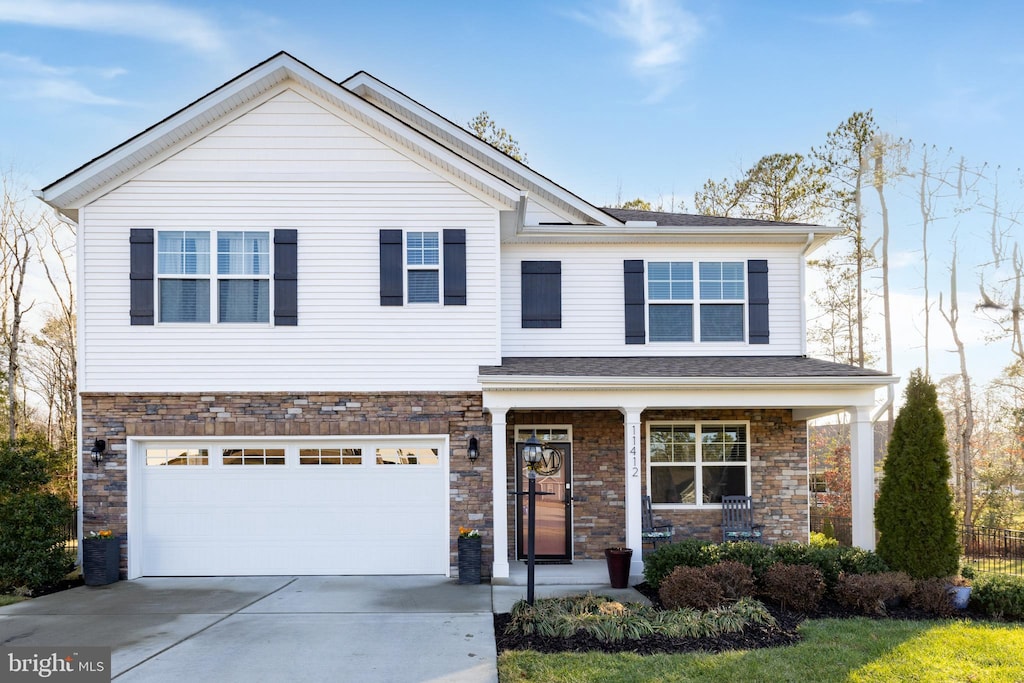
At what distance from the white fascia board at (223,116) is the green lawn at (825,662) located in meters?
6.70

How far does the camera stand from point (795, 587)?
8906mm

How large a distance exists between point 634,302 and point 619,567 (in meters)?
4.45

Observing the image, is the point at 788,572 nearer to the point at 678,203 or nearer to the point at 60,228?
the point at 678,203

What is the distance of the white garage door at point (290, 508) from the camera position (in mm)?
11633

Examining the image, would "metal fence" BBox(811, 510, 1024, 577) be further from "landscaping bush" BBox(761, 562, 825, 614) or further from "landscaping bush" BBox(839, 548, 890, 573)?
"landscaping bush" BBox(761, 562, 825, 614)

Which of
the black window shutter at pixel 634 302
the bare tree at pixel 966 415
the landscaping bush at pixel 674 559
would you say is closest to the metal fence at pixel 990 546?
the bare tree at pixel 966 415

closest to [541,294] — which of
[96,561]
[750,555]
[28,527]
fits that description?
[750,555]

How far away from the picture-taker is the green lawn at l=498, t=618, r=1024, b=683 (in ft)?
22.0

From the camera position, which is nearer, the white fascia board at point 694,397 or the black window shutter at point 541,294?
the white fascia board at point 694,397

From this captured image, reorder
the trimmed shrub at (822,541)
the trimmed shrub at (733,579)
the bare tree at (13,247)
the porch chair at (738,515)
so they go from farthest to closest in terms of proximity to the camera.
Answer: the bare tree at (13,247)
the trimmed shrub at (822,541)
the porch chair at (738,515)
the trimmed shrub at (733,579)

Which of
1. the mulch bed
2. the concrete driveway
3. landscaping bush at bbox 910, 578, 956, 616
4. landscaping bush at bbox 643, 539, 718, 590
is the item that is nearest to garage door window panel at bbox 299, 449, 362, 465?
the concrete driveway

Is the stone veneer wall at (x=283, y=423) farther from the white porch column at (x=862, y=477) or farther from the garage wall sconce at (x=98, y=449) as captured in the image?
the white porch column at (x=862, y=477)

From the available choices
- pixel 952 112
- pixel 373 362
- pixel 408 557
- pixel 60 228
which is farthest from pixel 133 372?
pixel 952 112

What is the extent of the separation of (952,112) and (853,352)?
7.56 meters
